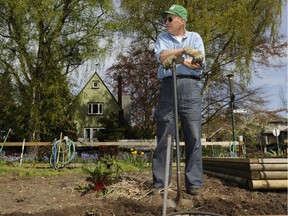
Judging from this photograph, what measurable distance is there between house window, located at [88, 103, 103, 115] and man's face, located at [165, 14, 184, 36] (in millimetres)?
32511

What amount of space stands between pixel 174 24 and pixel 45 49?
43.1ft

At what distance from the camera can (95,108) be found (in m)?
36.2

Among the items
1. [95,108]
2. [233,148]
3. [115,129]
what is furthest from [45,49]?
[95,108]

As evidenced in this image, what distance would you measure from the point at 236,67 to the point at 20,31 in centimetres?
943

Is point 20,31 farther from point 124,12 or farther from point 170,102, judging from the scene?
point 170,102

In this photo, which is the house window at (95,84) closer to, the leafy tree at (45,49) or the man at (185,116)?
the leafy tree at (45,49)

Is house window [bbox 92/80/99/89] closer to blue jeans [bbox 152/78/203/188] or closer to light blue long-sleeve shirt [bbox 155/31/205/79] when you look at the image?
light blue long-sleeve shirt [bbox 155/31/205/79]

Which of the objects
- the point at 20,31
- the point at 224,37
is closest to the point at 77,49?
the point at 20,31

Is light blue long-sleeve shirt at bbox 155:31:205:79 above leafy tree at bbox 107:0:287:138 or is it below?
below

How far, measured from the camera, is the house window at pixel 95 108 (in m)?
35.9

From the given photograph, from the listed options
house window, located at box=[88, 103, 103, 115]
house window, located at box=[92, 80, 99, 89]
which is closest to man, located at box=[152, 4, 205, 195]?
house window, located at box=[88, 103, 103, 115]

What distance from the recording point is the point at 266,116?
28.9 meters

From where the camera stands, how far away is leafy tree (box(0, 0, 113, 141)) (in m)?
15.1

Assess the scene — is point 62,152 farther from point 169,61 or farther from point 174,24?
point 169,61
